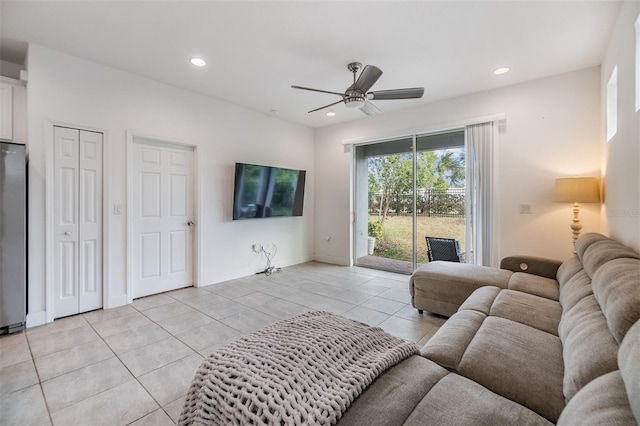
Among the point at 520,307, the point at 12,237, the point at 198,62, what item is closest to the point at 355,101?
the point at 198,62

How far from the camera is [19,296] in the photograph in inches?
103

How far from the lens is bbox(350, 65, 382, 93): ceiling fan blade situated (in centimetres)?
259

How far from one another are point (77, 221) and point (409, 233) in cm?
460

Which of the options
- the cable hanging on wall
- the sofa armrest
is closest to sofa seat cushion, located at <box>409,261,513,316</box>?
the sofa armrest

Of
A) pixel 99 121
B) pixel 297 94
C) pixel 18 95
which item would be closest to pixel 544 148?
pixel 297 94

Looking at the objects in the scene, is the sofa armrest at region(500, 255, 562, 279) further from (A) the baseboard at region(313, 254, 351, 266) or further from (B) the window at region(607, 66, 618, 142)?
(A) the baseboard at region(313, 254, 351, 266)

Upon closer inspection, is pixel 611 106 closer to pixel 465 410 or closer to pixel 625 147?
pixel 625 147

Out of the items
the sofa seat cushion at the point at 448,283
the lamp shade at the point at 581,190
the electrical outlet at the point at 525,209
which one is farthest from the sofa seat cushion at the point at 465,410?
the electrical outlet at the point at 525,209

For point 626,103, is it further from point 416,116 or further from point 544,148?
point 416,116

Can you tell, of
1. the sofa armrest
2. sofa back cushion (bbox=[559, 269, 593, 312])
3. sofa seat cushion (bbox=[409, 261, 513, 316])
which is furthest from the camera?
the sofa armrest

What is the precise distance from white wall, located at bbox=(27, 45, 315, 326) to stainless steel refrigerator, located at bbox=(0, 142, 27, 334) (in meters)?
0.13

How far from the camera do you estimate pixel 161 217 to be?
3.78 meters

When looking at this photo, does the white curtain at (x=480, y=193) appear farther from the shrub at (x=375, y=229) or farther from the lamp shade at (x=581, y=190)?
the shrub at (x=375, y=229)

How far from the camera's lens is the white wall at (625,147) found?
1.91 metres
